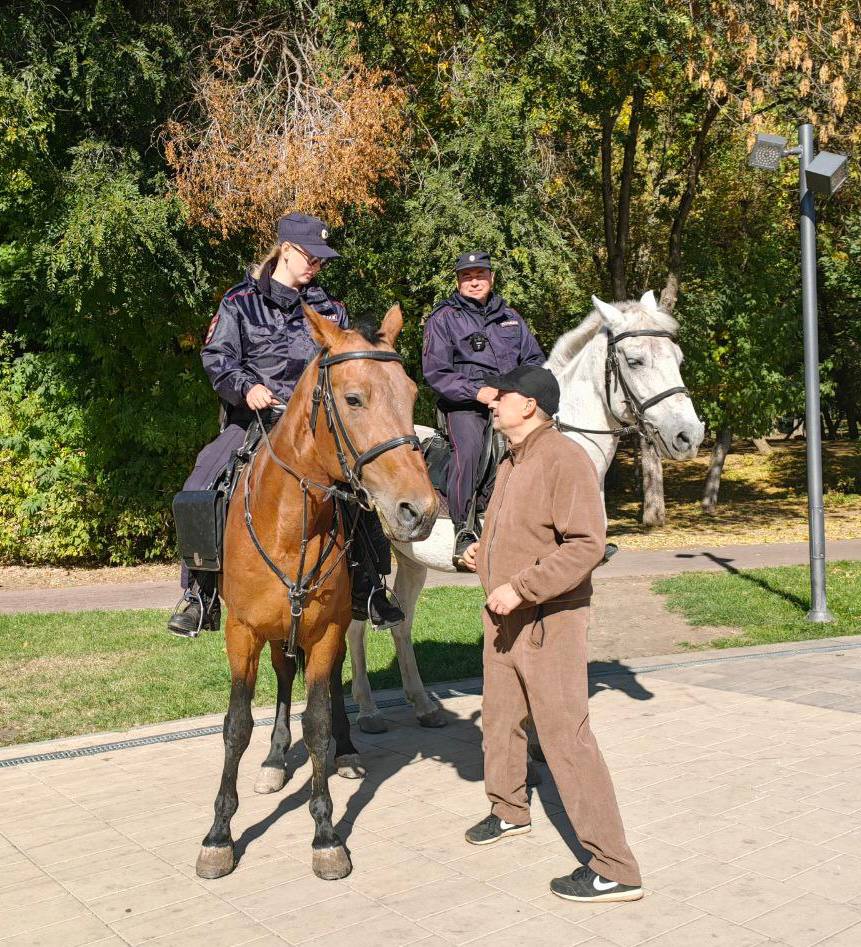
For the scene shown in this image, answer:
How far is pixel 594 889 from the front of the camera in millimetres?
4273

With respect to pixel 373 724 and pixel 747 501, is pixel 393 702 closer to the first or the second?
pixel 373 724

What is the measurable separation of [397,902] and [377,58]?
510 inches

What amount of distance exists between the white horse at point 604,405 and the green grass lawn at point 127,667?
127cm

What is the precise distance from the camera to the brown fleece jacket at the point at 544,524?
419 centimetres

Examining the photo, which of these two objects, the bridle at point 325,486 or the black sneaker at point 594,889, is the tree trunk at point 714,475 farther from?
the black sneaker at point 594,889

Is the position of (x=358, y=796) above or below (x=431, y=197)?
below

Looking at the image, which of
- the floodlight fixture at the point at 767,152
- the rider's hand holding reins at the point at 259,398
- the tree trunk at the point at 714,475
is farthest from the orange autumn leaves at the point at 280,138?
the tree trunk at the point at 714,475

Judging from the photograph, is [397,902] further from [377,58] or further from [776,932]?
[377,58]

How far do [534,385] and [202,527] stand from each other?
181 centimetres

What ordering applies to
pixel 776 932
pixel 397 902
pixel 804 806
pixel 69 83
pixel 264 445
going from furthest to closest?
pixel 69 83 < pixel 804 806 < pixel 264 445 < pixel 397 902 < pixel 776 932

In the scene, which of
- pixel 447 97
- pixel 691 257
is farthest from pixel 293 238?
pixel 691 257

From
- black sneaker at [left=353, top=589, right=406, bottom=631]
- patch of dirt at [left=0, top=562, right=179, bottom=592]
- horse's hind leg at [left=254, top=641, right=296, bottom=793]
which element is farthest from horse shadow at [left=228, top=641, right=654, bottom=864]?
patch of dirt at [left=0, top=562, right=179, bottom=592]

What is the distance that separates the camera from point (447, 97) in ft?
50.1

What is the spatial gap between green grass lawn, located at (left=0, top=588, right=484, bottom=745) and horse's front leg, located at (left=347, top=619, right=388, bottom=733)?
1.10 meters
